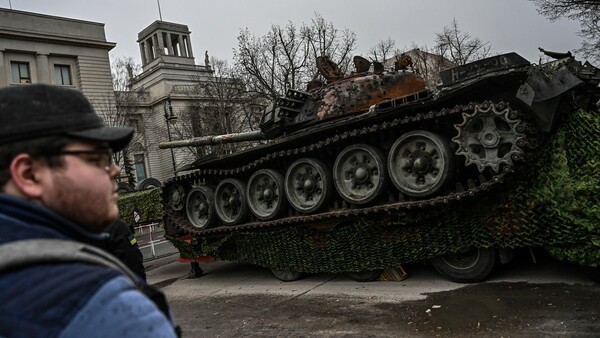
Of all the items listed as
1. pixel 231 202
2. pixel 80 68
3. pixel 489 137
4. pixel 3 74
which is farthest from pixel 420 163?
pixel 80 68

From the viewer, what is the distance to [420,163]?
6.39 m

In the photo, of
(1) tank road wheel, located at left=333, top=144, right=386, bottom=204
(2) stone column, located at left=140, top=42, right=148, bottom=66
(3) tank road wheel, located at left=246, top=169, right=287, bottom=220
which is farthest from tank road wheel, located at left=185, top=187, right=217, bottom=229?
(2) stone column, located at left=140, top=42, right=148, bottom=66

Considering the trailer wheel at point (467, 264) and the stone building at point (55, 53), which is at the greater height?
the stone building at point (55, 53)

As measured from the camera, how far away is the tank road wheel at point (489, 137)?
557cm

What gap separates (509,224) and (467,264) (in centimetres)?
95

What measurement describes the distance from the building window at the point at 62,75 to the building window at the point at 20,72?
1.86m

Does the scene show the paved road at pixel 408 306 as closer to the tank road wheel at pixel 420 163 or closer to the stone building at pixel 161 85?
the tank road wheel at pixel 420 163

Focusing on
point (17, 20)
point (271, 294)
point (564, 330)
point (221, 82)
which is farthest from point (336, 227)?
point (17, 20)

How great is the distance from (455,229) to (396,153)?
1.32 metres

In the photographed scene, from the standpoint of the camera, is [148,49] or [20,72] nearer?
[20,72]

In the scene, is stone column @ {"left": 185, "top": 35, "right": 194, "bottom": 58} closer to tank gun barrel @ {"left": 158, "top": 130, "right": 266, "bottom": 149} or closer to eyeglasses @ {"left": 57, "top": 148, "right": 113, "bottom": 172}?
tank gun barrel @ {"left": 158, "top": 130, "right": 266, "bottom": 149}

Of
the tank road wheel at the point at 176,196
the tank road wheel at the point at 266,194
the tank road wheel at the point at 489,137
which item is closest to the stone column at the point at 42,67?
the tank road wheel at the point at 176,196

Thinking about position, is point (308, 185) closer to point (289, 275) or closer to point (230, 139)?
point (289, 275)

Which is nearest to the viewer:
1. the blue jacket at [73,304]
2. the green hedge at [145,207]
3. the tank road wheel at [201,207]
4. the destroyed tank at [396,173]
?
the blue jacket at [73,304]
